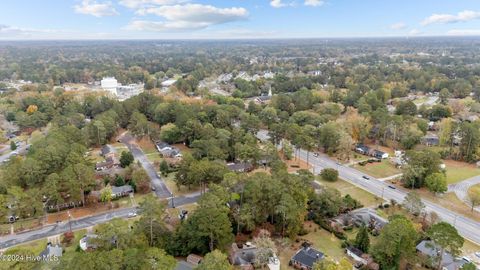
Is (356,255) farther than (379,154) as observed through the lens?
No

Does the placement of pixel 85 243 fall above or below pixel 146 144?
above

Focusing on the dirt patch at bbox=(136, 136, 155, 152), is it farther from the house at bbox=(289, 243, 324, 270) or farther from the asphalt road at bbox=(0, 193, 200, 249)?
the house at bbox=(289, 243, 324, 270)

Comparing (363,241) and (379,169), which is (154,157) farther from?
(363,241)

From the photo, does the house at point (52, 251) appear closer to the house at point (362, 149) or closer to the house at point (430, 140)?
the house at point (362, 149)

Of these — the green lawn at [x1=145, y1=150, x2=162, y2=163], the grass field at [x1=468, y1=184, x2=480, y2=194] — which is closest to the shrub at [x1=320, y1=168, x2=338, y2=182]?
the grass field at [x1=468, y1=184, x2=480, y2=194]

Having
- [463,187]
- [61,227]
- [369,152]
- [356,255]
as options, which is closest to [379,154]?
[369,152]

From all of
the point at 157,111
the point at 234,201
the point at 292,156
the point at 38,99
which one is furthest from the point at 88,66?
the point at 234,201

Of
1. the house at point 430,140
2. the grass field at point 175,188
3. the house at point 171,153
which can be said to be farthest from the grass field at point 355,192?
the house at point 430,140
